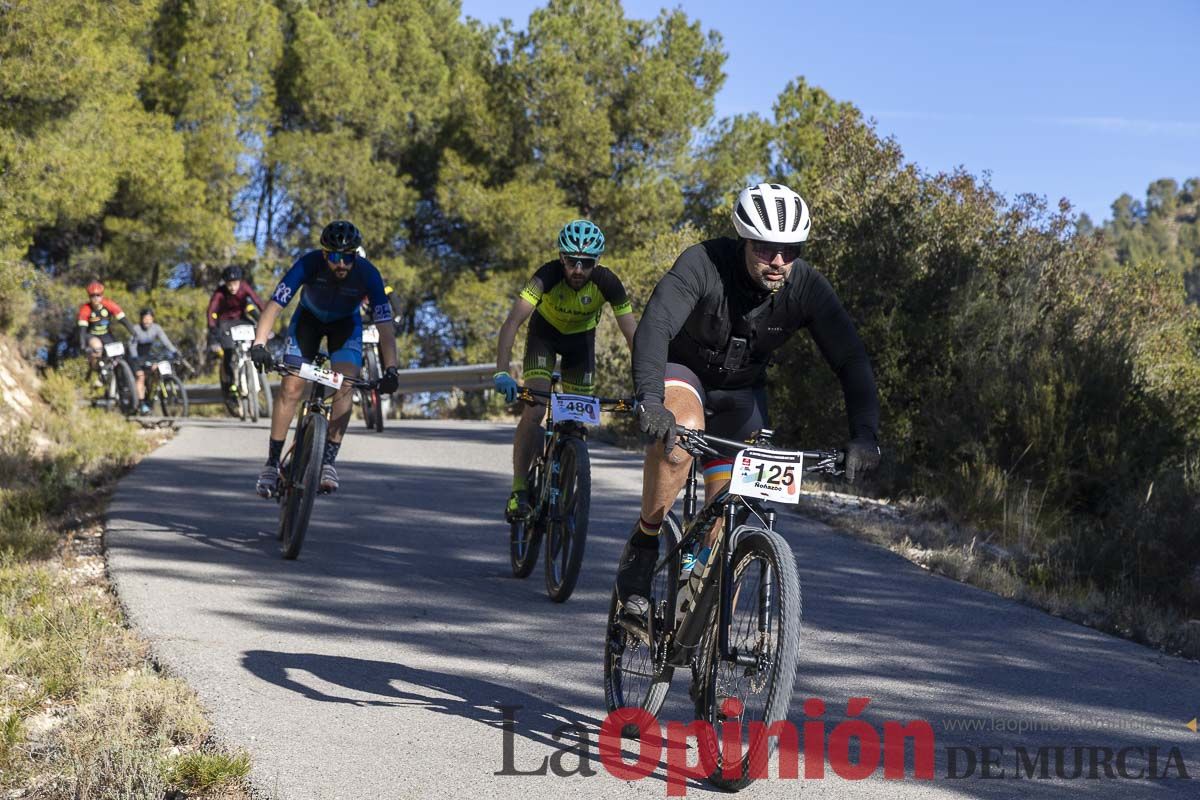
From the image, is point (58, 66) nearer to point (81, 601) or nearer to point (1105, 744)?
point (81, 601)

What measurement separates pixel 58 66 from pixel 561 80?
592 inches

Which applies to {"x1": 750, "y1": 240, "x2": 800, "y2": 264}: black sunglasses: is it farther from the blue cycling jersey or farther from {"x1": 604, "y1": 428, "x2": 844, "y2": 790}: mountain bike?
the blue cycling jersey

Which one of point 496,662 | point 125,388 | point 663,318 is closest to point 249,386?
point 125,388

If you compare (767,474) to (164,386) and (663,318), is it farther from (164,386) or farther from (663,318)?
(164,386)

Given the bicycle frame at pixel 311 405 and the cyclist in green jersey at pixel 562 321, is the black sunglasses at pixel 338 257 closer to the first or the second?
the bicycle frame at pixel 311 405

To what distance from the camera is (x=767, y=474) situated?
181 inches

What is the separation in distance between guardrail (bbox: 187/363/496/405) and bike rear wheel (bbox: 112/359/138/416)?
2.44 m

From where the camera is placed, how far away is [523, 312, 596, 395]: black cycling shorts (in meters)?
8.50

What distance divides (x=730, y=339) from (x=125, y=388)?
1533cm

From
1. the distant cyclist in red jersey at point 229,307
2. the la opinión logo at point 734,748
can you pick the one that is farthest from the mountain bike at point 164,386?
the la opinión logo at point 734,748

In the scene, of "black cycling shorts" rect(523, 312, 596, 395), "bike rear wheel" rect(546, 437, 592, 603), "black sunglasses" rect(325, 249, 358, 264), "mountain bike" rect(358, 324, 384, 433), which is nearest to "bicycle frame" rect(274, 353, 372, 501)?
"black sunglasses" rect(325, 249, 358, 264)

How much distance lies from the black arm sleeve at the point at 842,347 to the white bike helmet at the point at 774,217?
0.32 m

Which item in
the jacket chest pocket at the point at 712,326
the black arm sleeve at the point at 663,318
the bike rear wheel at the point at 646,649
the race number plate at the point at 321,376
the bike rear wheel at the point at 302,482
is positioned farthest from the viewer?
the race number plate at the point at 321,376

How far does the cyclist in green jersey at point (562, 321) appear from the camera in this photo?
26.3 feet
